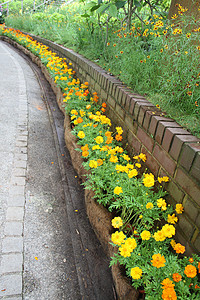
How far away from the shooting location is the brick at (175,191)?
1.77 metres

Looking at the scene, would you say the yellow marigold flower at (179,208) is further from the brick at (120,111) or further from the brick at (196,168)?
the brick at (120,111)

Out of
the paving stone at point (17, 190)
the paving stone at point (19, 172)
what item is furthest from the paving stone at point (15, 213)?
the paving stone at point (19, 172)

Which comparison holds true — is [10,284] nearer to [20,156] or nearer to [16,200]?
[16,200]

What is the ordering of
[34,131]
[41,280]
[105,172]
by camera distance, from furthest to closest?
1. [34,131]
2. [105,172]
3. [41,280]

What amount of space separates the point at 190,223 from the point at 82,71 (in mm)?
3992

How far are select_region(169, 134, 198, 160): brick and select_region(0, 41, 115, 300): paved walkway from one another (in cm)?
108

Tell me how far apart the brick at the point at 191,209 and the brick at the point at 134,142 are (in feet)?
3.00

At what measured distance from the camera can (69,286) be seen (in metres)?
1.85

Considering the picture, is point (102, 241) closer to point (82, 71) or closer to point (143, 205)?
point (143, 205)

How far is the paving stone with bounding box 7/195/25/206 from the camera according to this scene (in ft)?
8.12

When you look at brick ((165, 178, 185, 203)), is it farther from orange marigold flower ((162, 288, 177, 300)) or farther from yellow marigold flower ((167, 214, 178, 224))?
orange marigold flower ((162, 288, 177, 300))

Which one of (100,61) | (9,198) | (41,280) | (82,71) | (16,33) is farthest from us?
(16,33)

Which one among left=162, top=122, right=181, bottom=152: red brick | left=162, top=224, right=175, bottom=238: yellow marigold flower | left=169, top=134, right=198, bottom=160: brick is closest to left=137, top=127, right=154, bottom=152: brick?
left=162, top=122, right=181, bottom=152: red brick

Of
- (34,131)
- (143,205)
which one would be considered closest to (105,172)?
(143,205)
